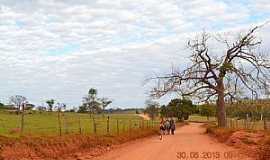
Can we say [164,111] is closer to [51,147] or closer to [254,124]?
[254,124]

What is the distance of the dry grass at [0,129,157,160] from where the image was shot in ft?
73.9

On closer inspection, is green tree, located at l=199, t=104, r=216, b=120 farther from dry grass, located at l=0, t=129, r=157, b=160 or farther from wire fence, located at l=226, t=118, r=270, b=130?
dry grass, located at l=0, t=129, r=157, b=160

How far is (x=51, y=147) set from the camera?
25.3 meters

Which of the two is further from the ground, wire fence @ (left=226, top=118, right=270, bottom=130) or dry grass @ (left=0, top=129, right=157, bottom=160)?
wire fence @ (left=226, top=118, right=270, bottom=130)

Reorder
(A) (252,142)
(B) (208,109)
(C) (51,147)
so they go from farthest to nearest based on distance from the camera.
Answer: (B) (208,109) < (A) (252,142) < (C) (51,147)

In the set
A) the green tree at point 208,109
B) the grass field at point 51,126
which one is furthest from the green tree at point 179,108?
the grass field at point 51,126

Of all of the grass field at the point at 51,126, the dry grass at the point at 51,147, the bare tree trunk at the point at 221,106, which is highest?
the bare tree trunk at the point at 221,106

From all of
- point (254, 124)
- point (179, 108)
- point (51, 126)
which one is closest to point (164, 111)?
point (179, 108)

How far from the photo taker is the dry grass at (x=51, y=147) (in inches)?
887

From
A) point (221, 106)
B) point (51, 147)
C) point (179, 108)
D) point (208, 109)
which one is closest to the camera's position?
point (51, 147)

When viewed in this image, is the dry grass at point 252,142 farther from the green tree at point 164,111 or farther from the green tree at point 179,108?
the green tree at point 179,108

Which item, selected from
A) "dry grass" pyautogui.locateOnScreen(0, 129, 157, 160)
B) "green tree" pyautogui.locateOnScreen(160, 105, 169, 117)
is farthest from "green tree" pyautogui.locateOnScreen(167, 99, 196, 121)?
"dry grass" pyautogui.locateOnScreen(0, 129, 157, 160)

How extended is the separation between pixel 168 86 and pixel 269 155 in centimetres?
3471

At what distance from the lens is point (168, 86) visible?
56.3 meters
